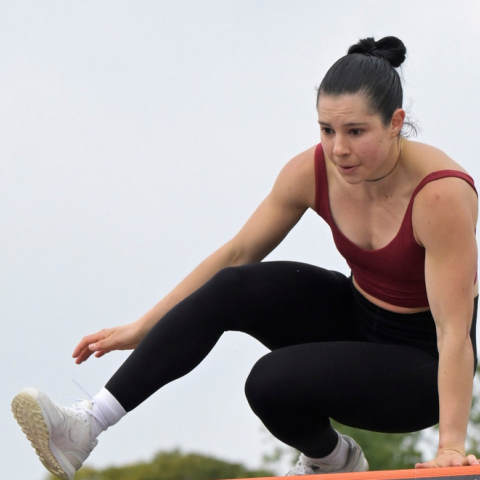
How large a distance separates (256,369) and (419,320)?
0.45 metres

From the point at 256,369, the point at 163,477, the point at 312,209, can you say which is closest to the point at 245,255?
the point at 312,209

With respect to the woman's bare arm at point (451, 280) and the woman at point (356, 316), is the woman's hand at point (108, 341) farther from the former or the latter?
the woman's bare arm at point (451, 280)

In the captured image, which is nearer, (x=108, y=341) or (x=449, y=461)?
(x=449, y=461)

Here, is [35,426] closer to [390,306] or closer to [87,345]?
[87,345]

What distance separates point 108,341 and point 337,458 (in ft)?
2.20

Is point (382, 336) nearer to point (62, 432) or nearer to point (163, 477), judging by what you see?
point (62, 432)

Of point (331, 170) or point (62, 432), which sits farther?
point (331, 170)

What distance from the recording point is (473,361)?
6.36 feet

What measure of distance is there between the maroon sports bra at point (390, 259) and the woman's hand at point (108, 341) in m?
0.58

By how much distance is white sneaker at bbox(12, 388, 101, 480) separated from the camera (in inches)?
74.4

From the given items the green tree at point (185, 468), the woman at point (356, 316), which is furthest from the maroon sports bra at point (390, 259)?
the green tree at point (185, 468)

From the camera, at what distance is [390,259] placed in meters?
2.12

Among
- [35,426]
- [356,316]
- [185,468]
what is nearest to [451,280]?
[356,316]

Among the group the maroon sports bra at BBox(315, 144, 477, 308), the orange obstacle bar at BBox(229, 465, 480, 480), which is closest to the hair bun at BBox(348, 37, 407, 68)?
the maroon sports bra at BBox(315, 144, 477, 308)
